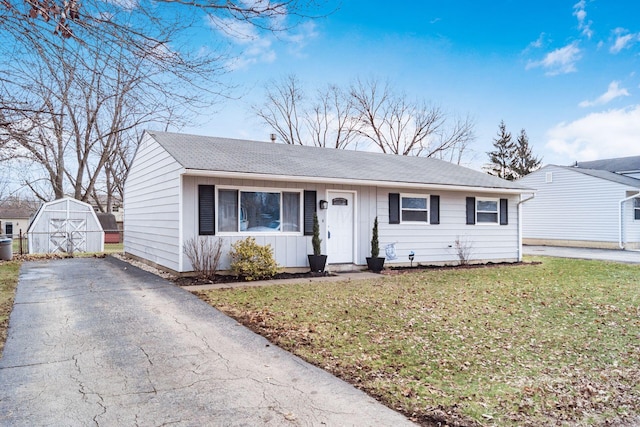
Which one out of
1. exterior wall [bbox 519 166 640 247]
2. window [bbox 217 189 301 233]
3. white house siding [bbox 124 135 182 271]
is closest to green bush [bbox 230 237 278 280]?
window [bbox 217 189 301 233]

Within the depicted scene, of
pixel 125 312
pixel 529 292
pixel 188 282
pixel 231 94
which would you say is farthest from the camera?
pixel 188 282

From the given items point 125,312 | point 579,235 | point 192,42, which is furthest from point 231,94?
point 579,235

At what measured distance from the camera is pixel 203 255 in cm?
950

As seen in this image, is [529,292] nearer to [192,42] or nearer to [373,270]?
[373,270]

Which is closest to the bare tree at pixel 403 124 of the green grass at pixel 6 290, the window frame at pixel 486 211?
the window frame at pixel 486 211

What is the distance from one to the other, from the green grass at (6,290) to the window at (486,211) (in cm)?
1256

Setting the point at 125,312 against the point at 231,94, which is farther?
the point at 125,312

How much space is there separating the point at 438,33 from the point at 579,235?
13757 millimetres

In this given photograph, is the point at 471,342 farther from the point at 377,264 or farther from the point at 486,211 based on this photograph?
the point at 486,211

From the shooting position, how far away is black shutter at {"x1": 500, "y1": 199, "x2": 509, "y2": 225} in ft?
47.1

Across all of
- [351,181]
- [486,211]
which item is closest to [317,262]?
[351,181]

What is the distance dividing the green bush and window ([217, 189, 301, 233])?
515 mm

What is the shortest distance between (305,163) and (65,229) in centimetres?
1484

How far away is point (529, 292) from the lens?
8.52 metres
